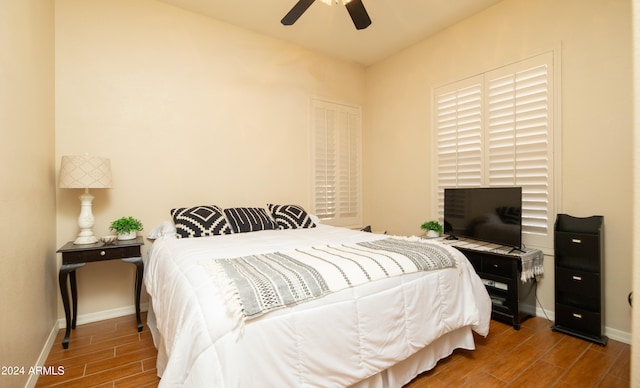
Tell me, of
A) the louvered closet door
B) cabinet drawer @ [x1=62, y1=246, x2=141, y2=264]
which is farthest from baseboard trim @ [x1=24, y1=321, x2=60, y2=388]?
the louvered closet door

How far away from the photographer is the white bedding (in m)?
1.12

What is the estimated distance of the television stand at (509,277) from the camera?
8.09 feet

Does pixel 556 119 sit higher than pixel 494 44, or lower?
lower

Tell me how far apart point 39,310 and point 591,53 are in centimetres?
445

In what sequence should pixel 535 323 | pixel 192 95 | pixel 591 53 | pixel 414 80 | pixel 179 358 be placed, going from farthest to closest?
pixel 414 80, pixel 192 95, pixel 535 323, pixel 591 53, pixel 179 358

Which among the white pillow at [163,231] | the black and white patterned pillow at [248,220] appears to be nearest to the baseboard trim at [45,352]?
the white pillow at [163,231]

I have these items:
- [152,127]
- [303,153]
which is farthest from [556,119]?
[152,127]

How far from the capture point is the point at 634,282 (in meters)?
0.93

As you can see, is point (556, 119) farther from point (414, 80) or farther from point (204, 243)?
point (204, 243)

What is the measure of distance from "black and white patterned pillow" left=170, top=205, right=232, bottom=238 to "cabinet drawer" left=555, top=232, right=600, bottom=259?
2764 mm

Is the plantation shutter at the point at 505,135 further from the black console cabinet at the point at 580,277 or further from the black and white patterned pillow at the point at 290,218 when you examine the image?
the black and white patterned pillow at the point at 290,218

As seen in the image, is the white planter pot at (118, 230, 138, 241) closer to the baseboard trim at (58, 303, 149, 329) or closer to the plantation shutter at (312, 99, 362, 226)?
the baseboard trim at (58, 303, 149, 329)

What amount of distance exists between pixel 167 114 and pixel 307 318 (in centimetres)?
258

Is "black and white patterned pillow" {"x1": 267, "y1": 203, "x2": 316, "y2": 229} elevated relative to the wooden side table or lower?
elevated
